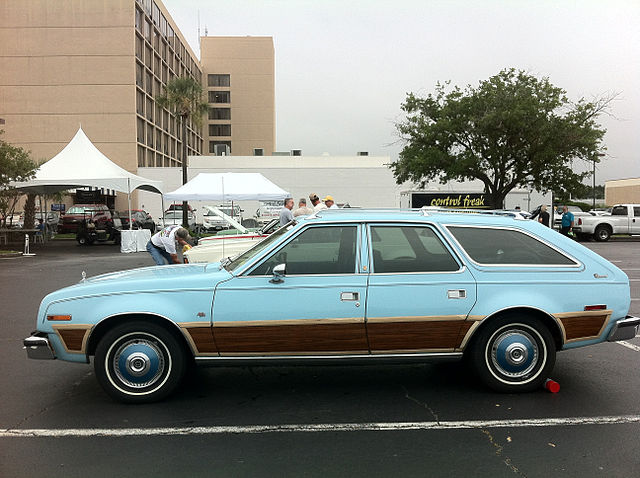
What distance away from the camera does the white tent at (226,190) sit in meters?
18.4

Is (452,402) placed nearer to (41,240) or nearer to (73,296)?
(73,296)

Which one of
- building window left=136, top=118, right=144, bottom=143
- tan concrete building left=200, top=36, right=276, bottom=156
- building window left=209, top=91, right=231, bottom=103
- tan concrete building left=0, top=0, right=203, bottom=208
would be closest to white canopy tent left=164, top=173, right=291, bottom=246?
tan concrete building left=0, top=0, right=203, bottom=208

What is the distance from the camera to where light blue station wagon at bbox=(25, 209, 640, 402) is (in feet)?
13.9

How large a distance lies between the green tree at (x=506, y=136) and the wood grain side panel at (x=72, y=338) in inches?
1059

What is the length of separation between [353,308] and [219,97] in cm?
8297

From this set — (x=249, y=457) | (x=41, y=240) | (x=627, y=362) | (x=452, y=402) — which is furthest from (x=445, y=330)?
(x=41, y=240)

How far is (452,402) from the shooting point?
4379mm

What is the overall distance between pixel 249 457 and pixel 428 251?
2193 millimetres

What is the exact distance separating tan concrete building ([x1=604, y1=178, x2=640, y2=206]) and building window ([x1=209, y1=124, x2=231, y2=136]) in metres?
76.0

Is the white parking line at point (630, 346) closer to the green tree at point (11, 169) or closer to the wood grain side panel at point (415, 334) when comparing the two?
the wood grain side panel at point (415, 334)

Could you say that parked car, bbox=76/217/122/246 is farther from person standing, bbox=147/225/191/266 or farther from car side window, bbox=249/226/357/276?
car side window, bbox=249/226/357/276

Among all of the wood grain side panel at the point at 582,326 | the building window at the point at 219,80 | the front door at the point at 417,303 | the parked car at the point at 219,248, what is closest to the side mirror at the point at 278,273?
the front door at the point at 417,303

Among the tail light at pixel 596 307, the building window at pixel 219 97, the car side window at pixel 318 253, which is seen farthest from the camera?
the building window at pixel 219 97

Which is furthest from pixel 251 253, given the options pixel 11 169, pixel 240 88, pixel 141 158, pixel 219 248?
pixel 240 88
